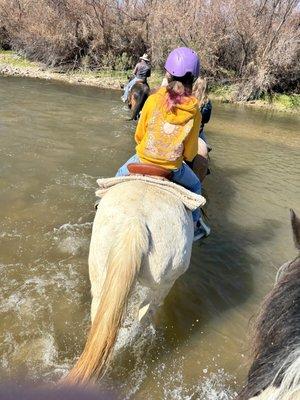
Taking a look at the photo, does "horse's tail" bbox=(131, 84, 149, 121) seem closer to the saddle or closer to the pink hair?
the pink hair

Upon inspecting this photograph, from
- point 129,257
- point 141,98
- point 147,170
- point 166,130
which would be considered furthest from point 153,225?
point 141,98

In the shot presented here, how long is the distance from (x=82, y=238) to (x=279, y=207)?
3429 mm

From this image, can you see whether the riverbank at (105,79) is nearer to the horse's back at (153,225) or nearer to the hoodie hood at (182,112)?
the hoodie hood at (182,112)

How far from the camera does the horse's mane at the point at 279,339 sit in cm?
145

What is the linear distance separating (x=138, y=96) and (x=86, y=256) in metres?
5.99

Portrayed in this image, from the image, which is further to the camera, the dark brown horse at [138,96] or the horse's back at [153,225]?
the dark brown horse at [138,96]

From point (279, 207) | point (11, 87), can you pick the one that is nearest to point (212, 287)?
point (279, 207)

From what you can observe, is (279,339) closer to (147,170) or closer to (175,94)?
(147,170)

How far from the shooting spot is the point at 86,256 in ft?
15.3

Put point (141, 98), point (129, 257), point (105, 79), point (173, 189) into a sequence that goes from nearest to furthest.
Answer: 1. point (129, 257)
2. point (173, 189)
3. point (141, 98)
4. point (105, 79)

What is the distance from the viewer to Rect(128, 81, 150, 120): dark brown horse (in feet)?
32.0

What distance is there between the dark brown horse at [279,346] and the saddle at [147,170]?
162 centimetres

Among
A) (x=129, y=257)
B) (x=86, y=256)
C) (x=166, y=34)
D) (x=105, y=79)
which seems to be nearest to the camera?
(x=129, y=257)

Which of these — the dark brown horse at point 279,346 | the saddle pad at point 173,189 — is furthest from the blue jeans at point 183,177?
the dark brown horse at point 279,346
